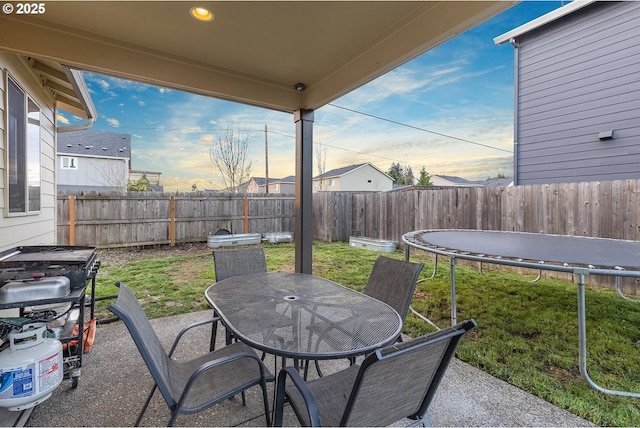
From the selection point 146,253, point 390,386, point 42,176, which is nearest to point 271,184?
point 146,253

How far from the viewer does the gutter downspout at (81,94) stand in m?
2.94

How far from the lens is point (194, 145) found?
1127cm

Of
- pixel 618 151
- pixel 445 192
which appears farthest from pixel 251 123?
pixel 618 151

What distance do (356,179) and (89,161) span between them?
16802 millimetres

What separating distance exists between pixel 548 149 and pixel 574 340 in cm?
466

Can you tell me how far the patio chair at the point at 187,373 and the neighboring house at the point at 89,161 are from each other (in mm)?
14565

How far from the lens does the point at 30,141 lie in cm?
320

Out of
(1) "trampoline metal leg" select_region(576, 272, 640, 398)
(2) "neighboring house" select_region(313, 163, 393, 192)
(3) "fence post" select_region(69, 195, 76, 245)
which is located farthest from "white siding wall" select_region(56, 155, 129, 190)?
(1) "trampoline metal leg" select_region(576, 272, 640, 398)

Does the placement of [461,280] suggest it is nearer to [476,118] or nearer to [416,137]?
[476,118]

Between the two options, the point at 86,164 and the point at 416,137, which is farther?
the point at 416,137

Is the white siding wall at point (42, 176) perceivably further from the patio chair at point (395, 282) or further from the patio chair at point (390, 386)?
the patio chair at point (395, 282)

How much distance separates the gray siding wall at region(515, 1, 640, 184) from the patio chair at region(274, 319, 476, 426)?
19.9 feet

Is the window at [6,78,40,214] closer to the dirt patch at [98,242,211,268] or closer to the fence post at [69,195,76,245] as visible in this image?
the dirt patch at [98,242,211,268]

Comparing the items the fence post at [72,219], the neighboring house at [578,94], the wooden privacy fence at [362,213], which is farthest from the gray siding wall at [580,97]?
the fence post at [72,219]
